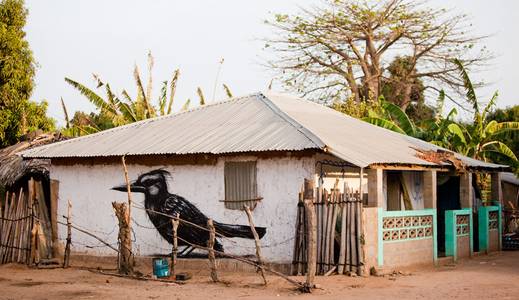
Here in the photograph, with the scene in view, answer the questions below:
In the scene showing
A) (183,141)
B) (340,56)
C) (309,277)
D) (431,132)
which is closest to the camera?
(309,277)

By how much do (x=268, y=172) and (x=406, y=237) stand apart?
117 inches

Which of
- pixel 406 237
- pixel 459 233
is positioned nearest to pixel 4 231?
pixel 406 237

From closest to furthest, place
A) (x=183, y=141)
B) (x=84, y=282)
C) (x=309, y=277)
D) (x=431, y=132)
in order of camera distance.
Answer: (x=309, y=277)
(x=84, y=282)
(x=183, y=141)
(x=431, y=132)

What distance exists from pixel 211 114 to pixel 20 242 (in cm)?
504

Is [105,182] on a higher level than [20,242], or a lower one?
higher

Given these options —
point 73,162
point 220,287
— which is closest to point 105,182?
point 73,162

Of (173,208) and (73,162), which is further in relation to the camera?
(73,162)

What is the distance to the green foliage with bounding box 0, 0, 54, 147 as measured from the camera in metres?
26.9

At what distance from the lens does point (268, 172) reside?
15.3 m

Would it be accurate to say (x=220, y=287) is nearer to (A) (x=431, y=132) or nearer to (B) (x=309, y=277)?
(B) (x=309, y=277)

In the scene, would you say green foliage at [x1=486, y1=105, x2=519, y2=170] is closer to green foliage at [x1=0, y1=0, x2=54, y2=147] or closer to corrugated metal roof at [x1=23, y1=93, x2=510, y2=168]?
corrugated metal roof at [x1=23, y1=93, x2=510, y2=168]

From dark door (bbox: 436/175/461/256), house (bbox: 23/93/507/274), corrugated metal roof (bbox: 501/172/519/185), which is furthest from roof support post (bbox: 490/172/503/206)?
corrugated metal roof (bbox: 501/172/519/185)

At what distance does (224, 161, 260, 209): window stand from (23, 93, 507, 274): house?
2 centimetres

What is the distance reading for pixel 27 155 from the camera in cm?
1794
